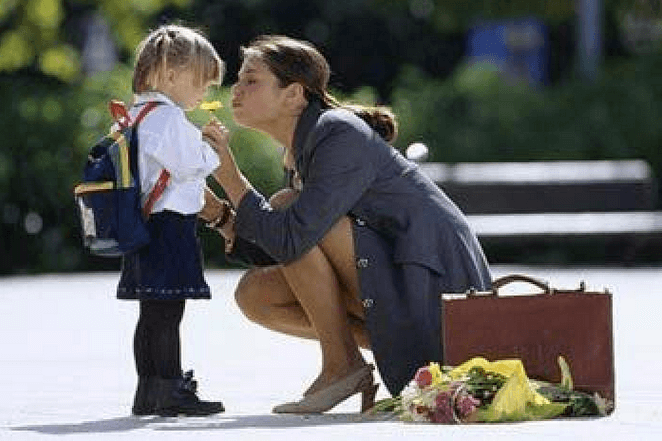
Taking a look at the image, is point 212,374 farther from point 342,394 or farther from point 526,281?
point 526,281

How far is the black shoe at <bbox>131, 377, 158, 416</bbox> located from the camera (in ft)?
27.2

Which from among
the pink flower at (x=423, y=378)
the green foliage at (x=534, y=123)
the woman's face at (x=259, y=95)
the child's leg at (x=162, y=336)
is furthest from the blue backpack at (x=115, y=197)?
the green foliage at (x=534, y=123)

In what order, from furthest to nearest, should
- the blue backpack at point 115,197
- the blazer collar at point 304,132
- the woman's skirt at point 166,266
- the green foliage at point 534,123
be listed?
the green foliage at point 534,123 → the blazer collar at point 304,132 → the woman's skirt at point 166,266 → the blue backpack at point 115,197

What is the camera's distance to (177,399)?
8258mm

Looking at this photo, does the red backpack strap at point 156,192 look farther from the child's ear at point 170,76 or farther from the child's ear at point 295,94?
the child's ear at point 295,94

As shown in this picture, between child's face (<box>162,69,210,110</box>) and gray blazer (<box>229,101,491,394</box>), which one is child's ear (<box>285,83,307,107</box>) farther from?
child's face (<box>162,69,210,110</box>)

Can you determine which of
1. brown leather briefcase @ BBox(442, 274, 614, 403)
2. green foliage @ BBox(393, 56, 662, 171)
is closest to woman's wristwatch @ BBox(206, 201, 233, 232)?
brown leather briefcase @ BBox(442, 274, 614, 403)

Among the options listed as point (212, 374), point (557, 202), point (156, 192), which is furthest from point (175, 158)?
point (557, 202)

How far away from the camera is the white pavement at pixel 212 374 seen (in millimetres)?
7570

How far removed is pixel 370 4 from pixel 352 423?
26561 millimetres

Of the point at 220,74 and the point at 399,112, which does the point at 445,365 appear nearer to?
the point at 220,74

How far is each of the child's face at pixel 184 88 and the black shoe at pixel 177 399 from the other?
Answer: 2.91 ft

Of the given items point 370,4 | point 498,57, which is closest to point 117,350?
point 370,4

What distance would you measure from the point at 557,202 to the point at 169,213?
39.7 feet
